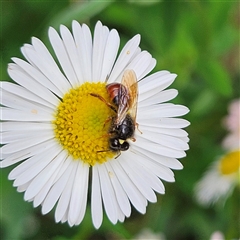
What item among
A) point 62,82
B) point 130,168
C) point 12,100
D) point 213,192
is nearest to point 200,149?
point 213,192

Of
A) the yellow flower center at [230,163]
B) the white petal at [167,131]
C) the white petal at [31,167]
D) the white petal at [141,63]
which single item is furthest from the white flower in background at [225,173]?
the white petal at [31,167]

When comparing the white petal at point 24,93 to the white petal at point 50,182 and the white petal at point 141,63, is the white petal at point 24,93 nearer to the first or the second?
the white petal at point 50,182

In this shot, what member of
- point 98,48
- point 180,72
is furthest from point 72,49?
point 180,72

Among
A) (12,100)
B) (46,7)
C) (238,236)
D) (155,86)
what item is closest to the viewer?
(12,100)

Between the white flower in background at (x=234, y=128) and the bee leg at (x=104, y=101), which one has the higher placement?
the bee leg at (x=104, y=101)

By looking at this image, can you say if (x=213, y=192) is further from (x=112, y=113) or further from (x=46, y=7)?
(x=46, y=7)

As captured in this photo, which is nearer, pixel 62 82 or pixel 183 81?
pixel 62 82

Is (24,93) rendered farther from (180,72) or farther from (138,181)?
(180,72)
